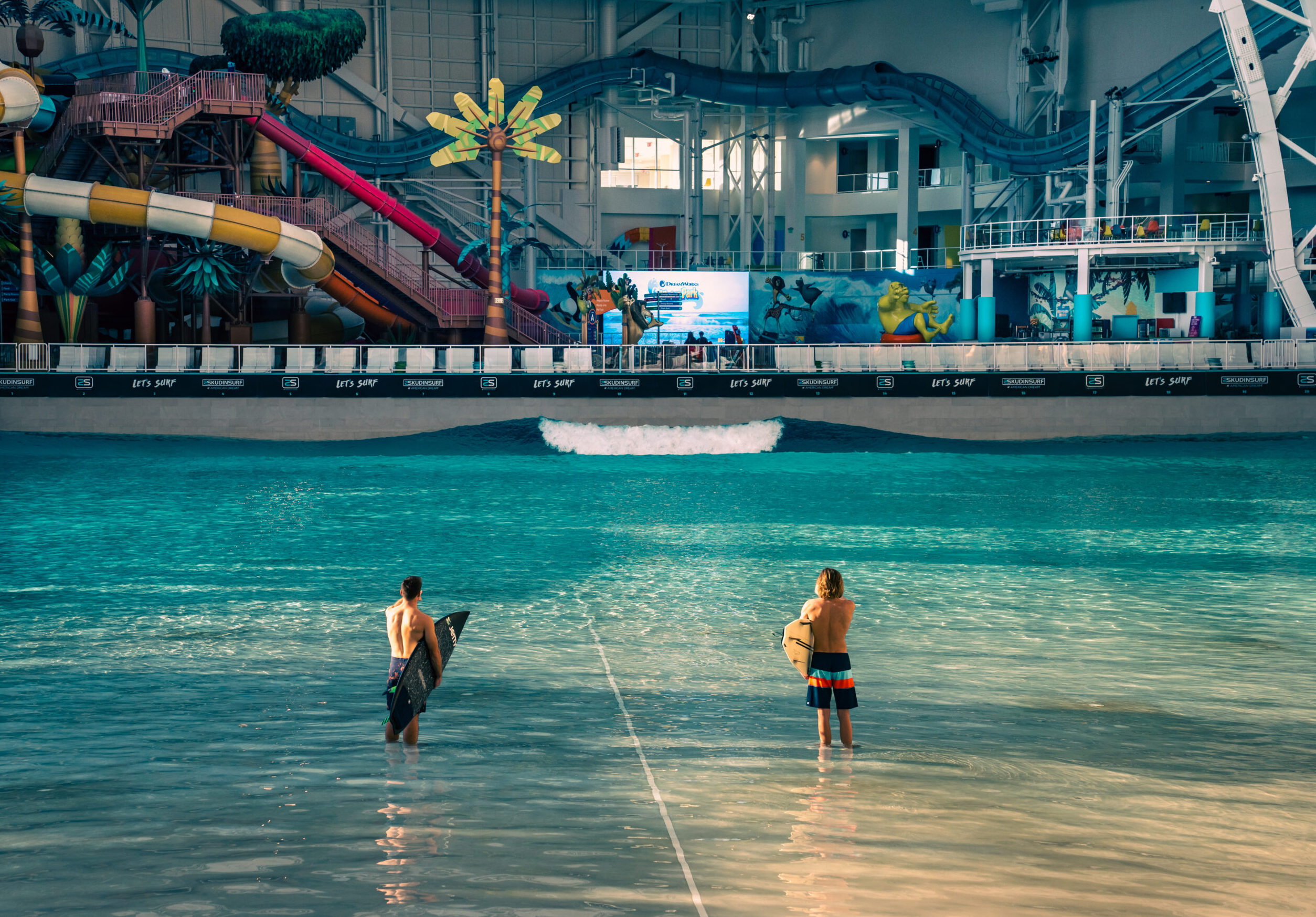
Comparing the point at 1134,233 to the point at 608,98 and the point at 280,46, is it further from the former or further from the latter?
Answer: the point at 280,46

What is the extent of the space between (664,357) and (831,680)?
32679 mm

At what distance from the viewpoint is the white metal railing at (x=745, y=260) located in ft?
200

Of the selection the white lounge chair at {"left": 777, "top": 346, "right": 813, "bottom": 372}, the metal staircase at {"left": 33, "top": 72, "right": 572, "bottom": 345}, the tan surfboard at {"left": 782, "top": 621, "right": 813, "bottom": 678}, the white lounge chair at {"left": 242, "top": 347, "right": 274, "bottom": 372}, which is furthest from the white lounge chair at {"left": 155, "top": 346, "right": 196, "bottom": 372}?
the tan surfboard at {"left": 782, "top": 621, "right": 813, "bottom": 678}

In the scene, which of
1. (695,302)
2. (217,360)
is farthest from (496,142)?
(217,360)

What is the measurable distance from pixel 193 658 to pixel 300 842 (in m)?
7.04

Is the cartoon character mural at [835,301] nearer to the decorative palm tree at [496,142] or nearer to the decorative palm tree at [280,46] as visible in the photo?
the decorative palm tree at [496,142]

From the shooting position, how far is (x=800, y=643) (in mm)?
10688

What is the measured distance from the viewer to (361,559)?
22625mm

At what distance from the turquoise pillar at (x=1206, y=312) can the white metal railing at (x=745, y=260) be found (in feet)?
46.4

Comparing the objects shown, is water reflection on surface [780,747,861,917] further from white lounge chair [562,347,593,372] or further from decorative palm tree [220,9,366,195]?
decorative palm tree [220,9,366,195]

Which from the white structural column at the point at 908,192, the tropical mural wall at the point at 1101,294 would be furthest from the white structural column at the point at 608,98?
the tropical mural wall at the point at 1101,294

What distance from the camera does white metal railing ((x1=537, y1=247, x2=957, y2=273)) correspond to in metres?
60.9

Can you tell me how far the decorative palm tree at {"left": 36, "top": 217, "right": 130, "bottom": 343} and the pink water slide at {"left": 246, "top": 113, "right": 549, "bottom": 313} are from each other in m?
6.67

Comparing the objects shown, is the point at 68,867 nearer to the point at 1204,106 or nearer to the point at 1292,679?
the point at 1292,679
